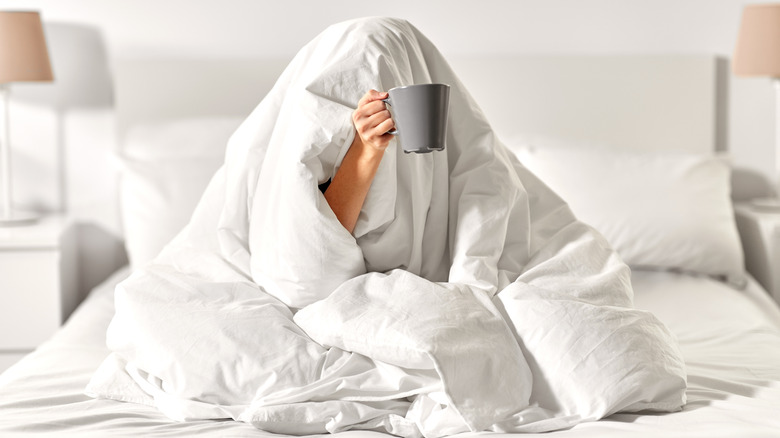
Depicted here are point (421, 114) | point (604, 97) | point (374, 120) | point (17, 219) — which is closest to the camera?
point (421, 114)

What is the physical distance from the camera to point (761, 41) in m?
2.69

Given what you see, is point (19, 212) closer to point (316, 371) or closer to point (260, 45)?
point (260, 45)

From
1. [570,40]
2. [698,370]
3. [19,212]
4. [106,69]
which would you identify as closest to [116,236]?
[19,212]

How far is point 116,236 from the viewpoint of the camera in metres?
2.98

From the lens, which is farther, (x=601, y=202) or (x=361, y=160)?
(x=601, y=202)

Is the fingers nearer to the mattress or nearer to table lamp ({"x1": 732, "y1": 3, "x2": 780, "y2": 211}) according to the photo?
the mattress

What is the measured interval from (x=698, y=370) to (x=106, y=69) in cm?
207

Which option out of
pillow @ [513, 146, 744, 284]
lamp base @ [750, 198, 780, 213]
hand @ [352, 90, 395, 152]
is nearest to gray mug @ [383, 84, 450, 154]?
hand @ [352, 90, 395, 152]

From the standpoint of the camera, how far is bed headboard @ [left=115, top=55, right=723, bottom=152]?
2.88 metres

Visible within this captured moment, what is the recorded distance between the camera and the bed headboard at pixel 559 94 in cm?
288

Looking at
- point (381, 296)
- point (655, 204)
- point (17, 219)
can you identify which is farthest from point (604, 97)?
point (17, 219)

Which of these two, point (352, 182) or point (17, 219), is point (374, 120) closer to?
point (352, 182)

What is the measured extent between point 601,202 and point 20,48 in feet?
5.47

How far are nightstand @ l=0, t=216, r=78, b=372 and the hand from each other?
1.40m
